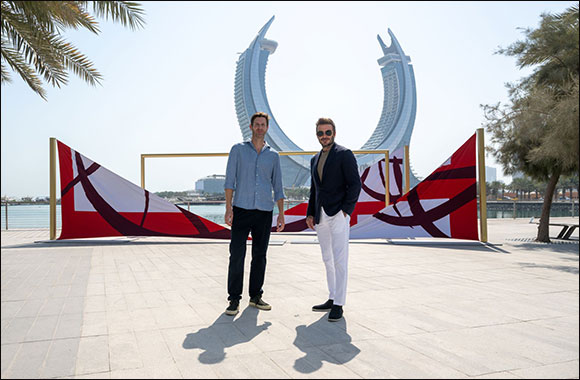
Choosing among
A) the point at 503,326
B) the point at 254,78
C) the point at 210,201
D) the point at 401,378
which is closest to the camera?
the point at 401,378

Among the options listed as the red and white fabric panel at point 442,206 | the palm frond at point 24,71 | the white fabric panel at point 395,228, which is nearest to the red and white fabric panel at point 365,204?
the white fabric panel at point 395,228

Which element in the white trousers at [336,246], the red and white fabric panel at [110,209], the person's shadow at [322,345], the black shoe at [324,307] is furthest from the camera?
the red and white fabric panel at [110,209]

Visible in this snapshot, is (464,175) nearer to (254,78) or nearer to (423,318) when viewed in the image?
(423,318)

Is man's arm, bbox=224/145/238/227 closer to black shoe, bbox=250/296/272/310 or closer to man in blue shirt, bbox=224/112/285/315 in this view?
man in blue shirt, bbox=224/112/285/315

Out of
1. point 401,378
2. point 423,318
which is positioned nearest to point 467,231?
point 423,318

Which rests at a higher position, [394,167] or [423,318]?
[394,167]

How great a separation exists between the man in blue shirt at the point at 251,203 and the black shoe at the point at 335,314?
58 centimetres

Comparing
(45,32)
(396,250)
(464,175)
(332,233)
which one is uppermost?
(45,32)

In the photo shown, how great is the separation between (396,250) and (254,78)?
99.8 meters

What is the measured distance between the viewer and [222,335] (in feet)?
9.63

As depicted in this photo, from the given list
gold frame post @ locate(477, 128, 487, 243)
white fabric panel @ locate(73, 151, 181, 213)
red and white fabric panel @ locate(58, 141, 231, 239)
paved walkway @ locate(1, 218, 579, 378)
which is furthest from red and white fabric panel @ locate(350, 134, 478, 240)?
white fabric panel @ locate(73, 151, 181, 213)

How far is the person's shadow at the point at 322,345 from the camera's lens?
2428 millimetres

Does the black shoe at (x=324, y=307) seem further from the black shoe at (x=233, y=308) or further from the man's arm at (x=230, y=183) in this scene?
the man's arm at (x=230, y=183)

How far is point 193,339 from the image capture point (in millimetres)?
2838
